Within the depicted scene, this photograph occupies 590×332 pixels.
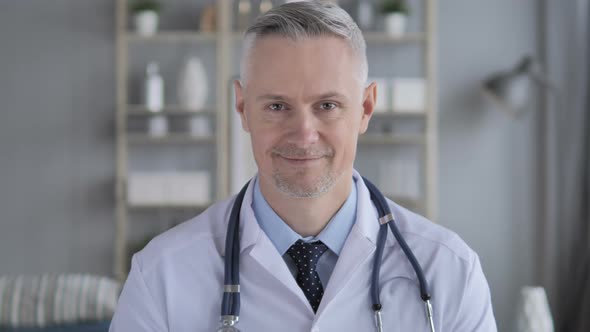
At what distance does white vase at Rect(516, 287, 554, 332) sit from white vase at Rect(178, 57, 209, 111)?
8.99 feet

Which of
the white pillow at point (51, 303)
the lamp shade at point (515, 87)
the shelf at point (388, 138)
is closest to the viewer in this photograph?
the white pillow at point (51, 303)

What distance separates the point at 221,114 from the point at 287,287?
140 inches

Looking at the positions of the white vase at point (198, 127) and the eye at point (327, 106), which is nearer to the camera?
the eye at point (327, 106)

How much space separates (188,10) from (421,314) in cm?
404

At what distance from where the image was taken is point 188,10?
16.9ft

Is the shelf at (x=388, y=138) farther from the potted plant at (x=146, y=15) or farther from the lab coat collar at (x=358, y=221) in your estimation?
the lab coat collar at (x=358, y=221)

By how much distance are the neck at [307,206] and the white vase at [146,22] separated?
3.60 m

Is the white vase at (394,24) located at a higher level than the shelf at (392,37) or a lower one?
higher

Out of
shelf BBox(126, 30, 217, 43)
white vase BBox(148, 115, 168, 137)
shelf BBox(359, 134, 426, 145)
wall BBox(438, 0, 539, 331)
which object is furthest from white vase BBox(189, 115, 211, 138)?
wall BBox(438, 0, 539, 331)

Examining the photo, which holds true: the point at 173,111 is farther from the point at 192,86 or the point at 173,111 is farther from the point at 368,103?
the point at 368,103

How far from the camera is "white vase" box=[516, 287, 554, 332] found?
2586 millimetres

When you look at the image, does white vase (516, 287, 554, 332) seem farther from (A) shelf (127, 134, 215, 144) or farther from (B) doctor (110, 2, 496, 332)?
(A) shelf (127, 134, 215, 144)

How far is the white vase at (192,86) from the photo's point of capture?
4.90 meters

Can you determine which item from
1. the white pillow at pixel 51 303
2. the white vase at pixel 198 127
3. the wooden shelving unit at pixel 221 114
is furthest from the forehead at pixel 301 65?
the white vase at pixel 198 127
